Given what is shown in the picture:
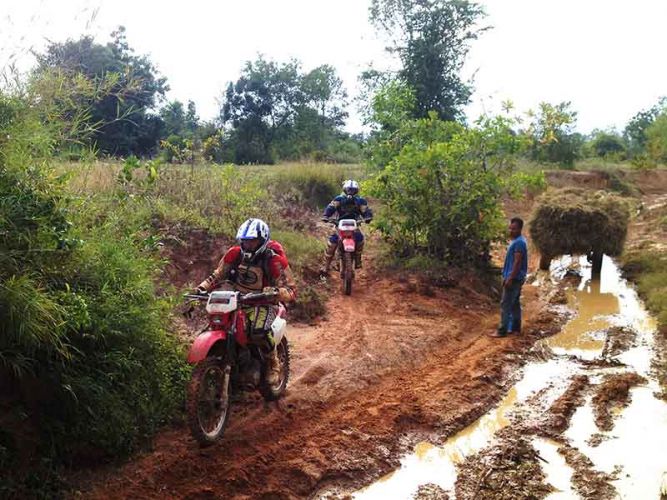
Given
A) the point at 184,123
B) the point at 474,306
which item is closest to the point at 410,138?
the point at 474,306

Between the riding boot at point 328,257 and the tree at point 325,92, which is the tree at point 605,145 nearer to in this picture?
the tree at point 325,92

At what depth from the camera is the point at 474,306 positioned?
35.2ft

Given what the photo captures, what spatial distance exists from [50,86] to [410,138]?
29.5 feet

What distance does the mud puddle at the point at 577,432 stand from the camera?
5098 millimetres

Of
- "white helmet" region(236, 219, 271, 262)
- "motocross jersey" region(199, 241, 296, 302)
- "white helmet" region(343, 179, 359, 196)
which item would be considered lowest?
"motocross jersey" region(199, 241, 296, 302)

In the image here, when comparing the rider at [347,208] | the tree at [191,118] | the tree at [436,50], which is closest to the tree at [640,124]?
the tree at [436,50]

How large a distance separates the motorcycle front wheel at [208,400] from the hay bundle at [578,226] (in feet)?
31.1

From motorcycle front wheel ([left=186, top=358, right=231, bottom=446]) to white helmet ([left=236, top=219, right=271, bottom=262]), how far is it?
1.14 metres

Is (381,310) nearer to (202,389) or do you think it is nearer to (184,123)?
(202,389)

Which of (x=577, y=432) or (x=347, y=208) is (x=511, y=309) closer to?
(x=577, y=432)

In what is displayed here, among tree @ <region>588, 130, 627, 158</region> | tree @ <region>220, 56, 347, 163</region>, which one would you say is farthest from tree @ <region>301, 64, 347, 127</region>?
tree @ <region>588, 130, 627, 158</region>

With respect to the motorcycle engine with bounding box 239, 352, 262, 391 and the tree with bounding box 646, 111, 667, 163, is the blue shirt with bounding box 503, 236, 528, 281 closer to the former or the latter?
the motorcycle engine with bounding box 239, 352, 262, 391

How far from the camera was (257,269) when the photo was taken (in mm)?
5926

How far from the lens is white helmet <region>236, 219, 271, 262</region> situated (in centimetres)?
573
